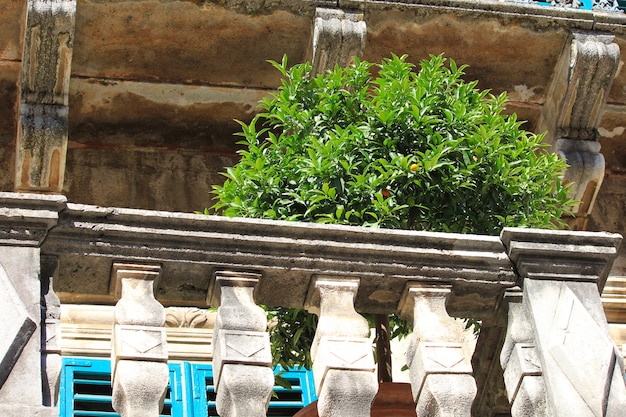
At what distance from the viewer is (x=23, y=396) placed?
560 cm

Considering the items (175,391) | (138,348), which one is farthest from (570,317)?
(175,391)

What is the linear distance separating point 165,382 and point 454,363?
1112 millimetres

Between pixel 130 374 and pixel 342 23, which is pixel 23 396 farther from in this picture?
pixel 342 23

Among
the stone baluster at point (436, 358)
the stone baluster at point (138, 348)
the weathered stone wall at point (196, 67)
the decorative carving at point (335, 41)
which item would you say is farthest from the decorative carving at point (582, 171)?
the stone baluster at point (138, 348)

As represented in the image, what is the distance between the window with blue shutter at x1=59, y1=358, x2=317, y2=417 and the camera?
8930mm

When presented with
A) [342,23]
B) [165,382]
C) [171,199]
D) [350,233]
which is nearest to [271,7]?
[342,23]

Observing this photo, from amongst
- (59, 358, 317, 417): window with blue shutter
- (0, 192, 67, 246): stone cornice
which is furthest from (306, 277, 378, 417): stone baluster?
(59, 358, 317, 417): window with blue shutter

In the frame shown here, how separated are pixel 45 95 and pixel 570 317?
401 cm

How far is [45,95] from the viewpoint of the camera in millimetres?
9461

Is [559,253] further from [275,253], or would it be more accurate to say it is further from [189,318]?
[189,318]

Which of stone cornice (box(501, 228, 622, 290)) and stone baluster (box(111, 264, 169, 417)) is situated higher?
stone cornice (box(501, 228, 622, 290))

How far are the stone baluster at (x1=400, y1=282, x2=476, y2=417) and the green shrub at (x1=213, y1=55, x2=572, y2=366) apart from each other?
666 millimetres

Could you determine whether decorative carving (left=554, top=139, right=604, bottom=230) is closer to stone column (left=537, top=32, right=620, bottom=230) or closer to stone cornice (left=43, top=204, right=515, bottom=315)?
stone column (left=537, top=32, right=620, bottom=230)

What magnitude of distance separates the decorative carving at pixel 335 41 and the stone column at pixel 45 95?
141cm
